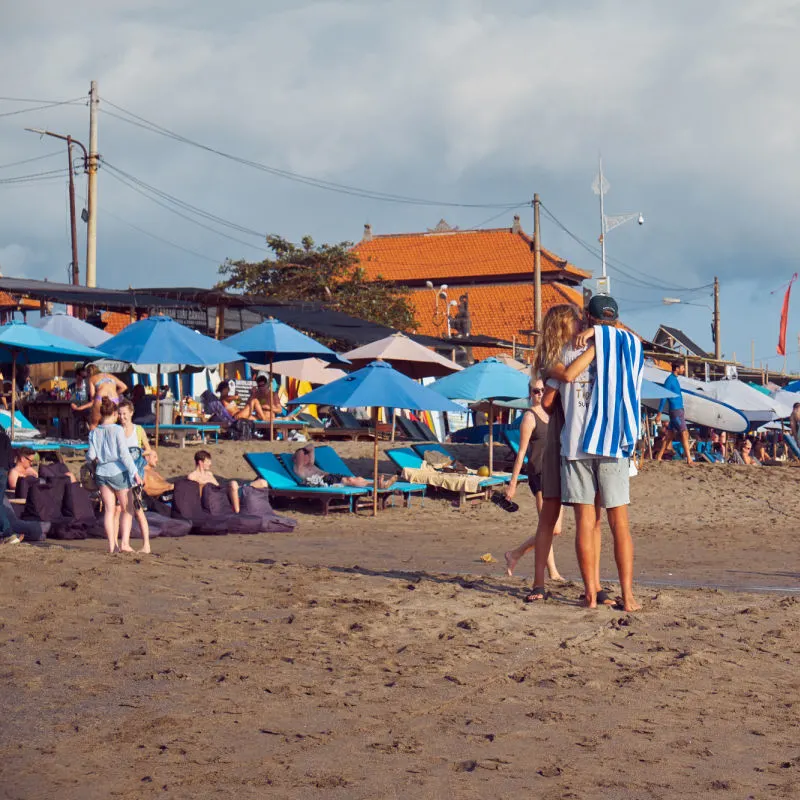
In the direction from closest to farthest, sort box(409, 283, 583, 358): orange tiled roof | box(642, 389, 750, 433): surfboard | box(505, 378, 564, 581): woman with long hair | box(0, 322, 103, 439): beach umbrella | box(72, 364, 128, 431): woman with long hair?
box(505, 378, 564, 581): woman with long hair → box(72, 364, 128, 431): woman with long hair → box(0, 322, 103, 439): beach umbrella → box(642, 389, 750, 433): surfboard → box(409, 283, 583, 358): orange tiled roof

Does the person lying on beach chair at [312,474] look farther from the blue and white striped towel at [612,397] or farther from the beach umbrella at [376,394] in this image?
the blue and white striped towel at [612,397]

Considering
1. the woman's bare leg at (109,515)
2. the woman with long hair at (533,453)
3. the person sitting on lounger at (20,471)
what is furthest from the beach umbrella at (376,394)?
the woman with long hair at (533,453)

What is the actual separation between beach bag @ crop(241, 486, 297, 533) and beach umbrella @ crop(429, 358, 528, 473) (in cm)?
465

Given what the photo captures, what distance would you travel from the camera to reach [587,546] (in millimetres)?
7039

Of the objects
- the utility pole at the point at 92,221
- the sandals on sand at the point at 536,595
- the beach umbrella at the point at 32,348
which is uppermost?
the utility pole at the point at 92,221

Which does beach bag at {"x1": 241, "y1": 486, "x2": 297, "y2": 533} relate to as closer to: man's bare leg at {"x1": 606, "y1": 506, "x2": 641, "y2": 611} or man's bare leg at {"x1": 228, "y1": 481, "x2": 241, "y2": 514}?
man's bare leg at {"x1": 228, "y1": 481, "x2": 241, "y2": 514}

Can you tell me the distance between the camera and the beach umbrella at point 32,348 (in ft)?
54.1

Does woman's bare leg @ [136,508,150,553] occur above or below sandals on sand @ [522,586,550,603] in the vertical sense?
above

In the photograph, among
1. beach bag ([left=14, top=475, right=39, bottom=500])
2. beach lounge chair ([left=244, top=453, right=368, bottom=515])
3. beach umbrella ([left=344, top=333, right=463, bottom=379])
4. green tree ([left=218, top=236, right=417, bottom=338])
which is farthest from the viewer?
green tree ([left=218, top=236, right=417, bottom=338])

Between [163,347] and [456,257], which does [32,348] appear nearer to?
[163,347]

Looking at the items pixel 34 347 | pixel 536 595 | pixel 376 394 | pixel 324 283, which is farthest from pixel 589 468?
pixel 324 283

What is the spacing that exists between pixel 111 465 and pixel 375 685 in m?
5.65

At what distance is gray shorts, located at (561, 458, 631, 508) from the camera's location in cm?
684

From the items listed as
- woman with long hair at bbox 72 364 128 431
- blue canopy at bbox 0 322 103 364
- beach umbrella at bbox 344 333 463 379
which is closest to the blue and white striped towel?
woman with long hair at bbox 72 364 128 431
